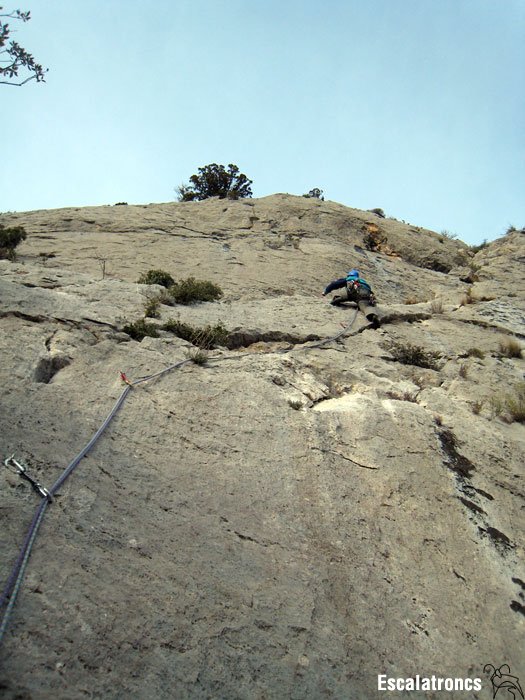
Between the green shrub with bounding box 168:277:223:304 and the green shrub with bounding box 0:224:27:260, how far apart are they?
3.79m

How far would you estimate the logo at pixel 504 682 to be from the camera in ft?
12.7

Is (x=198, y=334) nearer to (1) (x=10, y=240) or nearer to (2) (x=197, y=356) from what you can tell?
(2) (x=197, y=356)

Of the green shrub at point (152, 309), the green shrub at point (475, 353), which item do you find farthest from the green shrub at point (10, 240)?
the green shrub at point (475, 353)

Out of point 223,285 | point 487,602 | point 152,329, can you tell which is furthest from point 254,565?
point 223,285

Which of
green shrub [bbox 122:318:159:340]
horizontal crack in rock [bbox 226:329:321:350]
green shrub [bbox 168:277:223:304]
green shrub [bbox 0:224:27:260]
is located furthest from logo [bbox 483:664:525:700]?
green shrub [bbox 0:224:27:260]

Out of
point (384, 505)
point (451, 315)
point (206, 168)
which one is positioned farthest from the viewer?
point (206, 168)

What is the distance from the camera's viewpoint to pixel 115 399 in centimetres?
567

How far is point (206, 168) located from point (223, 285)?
699 inches

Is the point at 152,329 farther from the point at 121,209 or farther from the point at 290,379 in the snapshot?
the point at 121,209

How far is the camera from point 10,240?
11.6 m

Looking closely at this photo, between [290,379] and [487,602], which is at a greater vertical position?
[290,379]

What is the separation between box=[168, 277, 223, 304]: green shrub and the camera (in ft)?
31.1

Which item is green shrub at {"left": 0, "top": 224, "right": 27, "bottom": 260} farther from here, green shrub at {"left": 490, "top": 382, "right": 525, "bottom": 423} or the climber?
green shrub at {"left": 490, "top": 382, "right": 525, "bottom": 423}

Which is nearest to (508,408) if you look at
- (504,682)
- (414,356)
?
(414,356)
